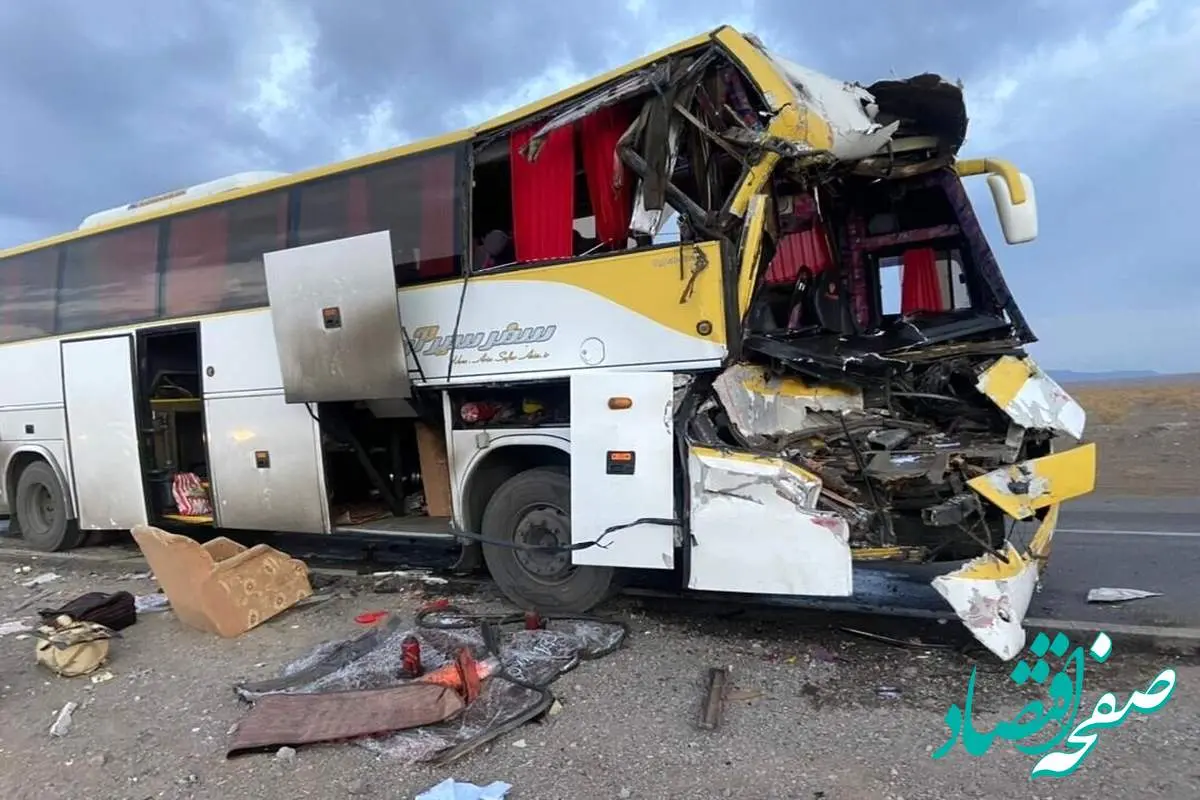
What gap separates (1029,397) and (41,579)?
335 inches

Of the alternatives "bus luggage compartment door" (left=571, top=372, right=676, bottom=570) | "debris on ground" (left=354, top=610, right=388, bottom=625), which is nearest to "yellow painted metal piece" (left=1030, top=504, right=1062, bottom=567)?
"bus luggage compartment door" (left=571, top=372, right=676, bottom=570)

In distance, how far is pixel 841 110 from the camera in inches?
199

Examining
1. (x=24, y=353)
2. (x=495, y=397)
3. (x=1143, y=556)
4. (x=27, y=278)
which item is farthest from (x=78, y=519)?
(x=1143, y=556)

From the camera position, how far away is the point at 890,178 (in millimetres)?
5926

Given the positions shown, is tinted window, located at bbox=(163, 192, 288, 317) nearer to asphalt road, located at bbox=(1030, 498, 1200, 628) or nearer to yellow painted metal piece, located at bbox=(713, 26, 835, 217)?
yellow painted metal piece, located at bbox=(713, 26, 835, 217)

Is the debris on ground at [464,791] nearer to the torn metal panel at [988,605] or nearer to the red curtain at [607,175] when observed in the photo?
the torn metal panel at [988,605]

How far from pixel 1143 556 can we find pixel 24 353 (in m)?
11.1

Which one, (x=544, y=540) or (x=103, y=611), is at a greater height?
(x=544, y=540)

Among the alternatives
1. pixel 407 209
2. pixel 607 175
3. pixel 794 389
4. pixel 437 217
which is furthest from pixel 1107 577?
pixel 407 209

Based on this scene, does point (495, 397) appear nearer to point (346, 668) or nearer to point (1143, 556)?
point (346, 668)

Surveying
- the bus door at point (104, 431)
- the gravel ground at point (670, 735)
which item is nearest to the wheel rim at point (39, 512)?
the bus door at point (104, 431)

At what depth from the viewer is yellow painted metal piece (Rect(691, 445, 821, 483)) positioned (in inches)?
171

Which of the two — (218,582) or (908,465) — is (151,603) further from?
(908,465)

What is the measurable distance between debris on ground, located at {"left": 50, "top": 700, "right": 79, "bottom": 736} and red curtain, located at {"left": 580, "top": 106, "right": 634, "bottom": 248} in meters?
3.98
